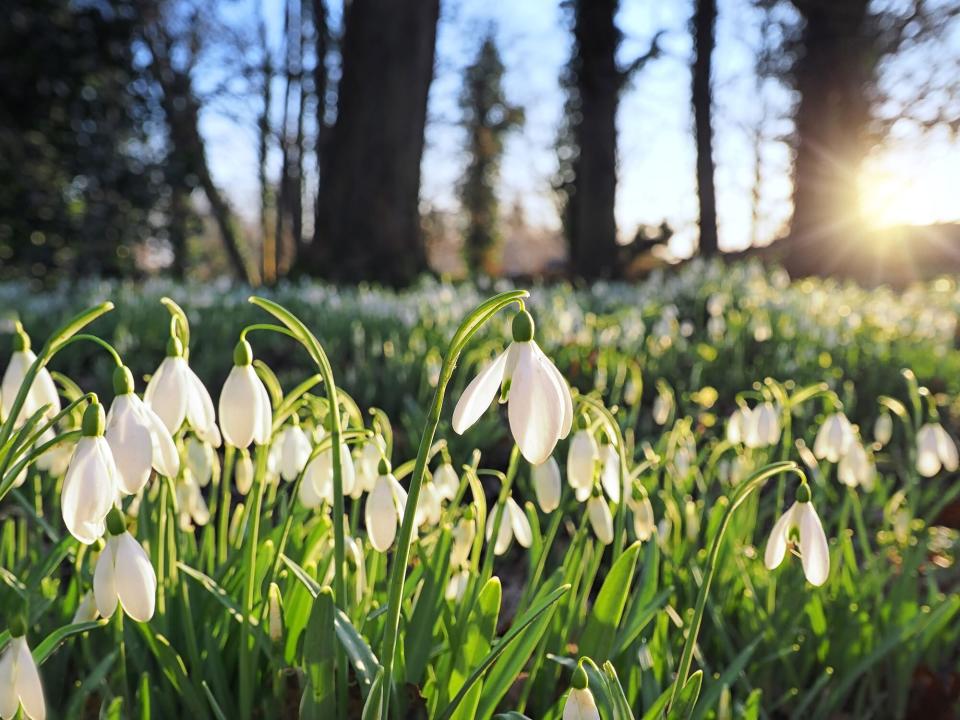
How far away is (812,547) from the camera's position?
1014 mm

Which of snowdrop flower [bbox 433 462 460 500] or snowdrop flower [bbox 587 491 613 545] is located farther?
Result: snowdrop flower [bbox 433 462 460 500]

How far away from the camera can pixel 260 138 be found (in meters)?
15.3

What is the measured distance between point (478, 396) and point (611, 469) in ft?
1.87

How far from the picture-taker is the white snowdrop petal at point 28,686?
0.83 metres

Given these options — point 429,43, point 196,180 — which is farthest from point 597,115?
point 196,180

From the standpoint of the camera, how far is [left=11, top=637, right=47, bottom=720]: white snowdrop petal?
0.83 meters

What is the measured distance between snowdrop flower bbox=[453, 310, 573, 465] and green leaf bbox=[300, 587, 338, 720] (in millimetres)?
320

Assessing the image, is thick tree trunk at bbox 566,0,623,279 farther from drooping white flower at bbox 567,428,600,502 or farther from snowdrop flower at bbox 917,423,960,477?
drooping white flower at bbox 567,428,600,502

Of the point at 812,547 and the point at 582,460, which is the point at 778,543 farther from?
the point at 582,460

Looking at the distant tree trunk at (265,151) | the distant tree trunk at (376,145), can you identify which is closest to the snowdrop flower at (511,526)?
the distant tree trunk at (376,145)

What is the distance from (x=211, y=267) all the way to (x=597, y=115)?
1433 cm

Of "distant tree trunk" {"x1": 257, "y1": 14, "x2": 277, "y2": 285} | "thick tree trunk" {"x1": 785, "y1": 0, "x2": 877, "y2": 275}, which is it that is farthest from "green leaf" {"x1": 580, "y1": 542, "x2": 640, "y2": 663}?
"distant tree trunk" {"x1": 257, "y1": 14, "x2": 277, "y2": 285}

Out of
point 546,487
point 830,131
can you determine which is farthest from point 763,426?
point 830,131

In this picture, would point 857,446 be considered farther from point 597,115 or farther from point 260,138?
point 260,138
